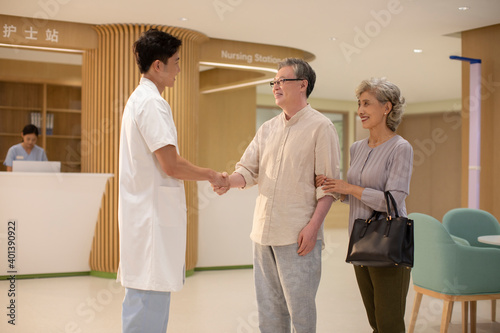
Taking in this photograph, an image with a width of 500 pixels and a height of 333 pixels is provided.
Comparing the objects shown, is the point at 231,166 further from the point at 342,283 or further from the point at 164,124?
the point at 164,124

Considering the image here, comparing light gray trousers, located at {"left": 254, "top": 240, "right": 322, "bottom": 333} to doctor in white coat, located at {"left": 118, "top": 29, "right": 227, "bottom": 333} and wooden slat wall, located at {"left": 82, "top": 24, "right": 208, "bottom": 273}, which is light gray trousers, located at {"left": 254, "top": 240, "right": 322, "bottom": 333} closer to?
doctor in white coat, located at {"left": 118, "top": 29, "right": 227, "bottom": 333}

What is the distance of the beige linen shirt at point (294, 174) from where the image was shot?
2.81 m

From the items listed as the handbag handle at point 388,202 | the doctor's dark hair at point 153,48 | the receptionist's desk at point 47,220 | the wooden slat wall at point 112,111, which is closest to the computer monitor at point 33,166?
the receptionist's desk at point 47,220

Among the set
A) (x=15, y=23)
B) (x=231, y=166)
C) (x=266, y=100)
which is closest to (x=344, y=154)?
(x=266, y=100)

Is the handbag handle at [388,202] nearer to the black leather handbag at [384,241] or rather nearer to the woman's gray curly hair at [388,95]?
the black leather handbag at [384,241]

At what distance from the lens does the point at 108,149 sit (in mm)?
7195

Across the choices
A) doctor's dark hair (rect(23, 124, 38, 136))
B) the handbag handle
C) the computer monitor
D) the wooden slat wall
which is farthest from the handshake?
doctor's dark hair (rect(23, 124, 38, 136))

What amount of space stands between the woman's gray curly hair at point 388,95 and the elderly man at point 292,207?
1.06 ft

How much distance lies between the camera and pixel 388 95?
2963 mm

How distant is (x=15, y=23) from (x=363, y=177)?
5701 mm

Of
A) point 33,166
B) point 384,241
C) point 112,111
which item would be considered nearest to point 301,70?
point 384,241

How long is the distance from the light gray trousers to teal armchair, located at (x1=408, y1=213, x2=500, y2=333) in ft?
5.09

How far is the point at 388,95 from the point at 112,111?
493 centimetres

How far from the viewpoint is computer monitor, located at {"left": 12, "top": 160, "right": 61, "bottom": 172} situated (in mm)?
6973
